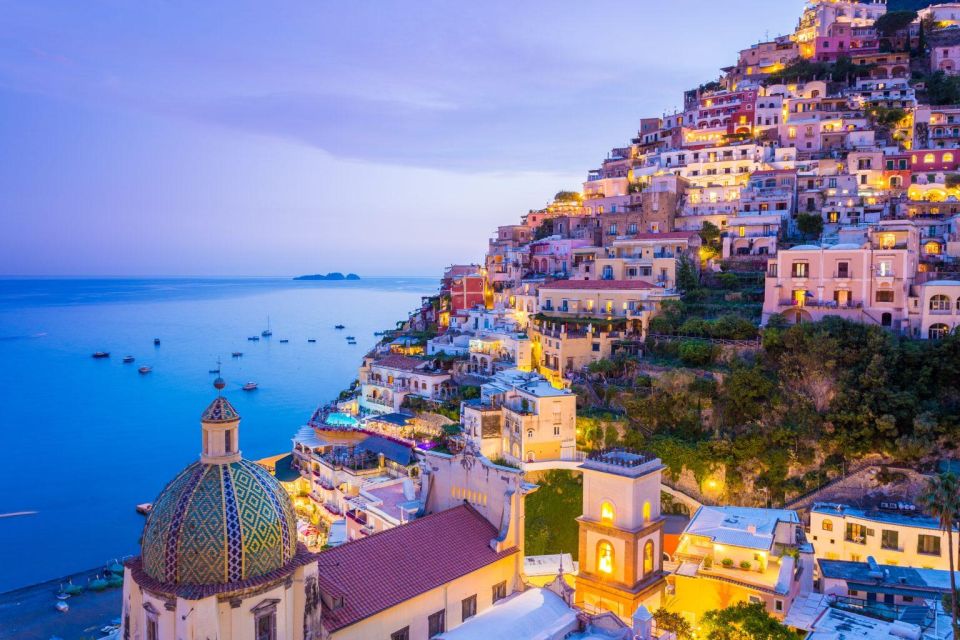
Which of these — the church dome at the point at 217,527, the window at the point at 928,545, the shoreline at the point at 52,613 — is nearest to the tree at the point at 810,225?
the window at the point at 928,545

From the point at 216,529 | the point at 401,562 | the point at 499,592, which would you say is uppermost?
the point at 216,529

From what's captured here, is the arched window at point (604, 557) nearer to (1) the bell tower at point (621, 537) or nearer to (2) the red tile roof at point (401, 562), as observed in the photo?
(1) the bell tower at point (621, 537)

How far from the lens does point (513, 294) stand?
54.2 metres

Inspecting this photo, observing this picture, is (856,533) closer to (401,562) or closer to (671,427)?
(671,427)

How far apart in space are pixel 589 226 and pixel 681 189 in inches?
350

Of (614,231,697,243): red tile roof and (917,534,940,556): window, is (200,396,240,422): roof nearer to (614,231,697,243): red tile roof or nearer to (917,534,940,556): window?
(917,534,940,556): window

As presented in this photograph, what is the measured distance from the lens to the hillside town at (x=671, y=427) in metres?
14.2

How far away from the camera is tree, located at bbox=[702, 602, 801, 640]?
15.9 metres

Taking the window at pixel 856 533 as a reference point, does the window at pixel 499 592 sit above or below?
above

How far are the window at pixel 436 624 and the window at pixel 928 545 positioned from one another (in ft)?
65.6

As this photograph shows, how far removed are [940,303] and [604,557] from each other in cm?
2525

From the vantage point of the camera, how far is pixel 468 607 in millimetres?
16531

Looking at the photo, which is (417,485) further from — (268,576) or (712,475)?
(268,576)

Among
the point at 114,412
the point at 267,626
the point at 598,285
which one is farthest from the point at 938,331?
the point at 114,412
